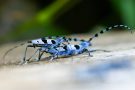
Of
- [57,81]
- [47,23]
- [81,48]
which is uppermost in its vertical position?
[47,23]

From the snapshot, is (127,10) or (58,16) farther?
(58,16)

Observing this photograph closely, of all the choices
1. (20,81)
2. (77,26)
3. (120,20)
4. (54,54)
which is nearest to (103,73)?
(20,81)

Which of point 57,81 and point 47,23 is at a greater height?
point 47,23

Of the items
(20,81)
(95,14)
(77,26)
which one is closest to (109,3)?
(95,14)

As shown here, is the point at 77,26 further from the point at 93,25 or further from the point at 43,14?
the point at 43,14

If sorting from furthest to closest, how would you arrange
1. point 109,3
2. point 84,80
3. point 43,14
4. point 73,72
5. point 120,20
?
point 109,3, point 120,20, point 43,14, point 73,72, point 84,80

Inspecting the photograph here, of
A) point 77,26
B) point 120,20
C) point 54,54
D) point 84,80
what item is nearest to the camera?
point 84,80

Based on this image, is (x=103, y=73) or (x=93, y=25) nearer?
(x=103, y=73)
